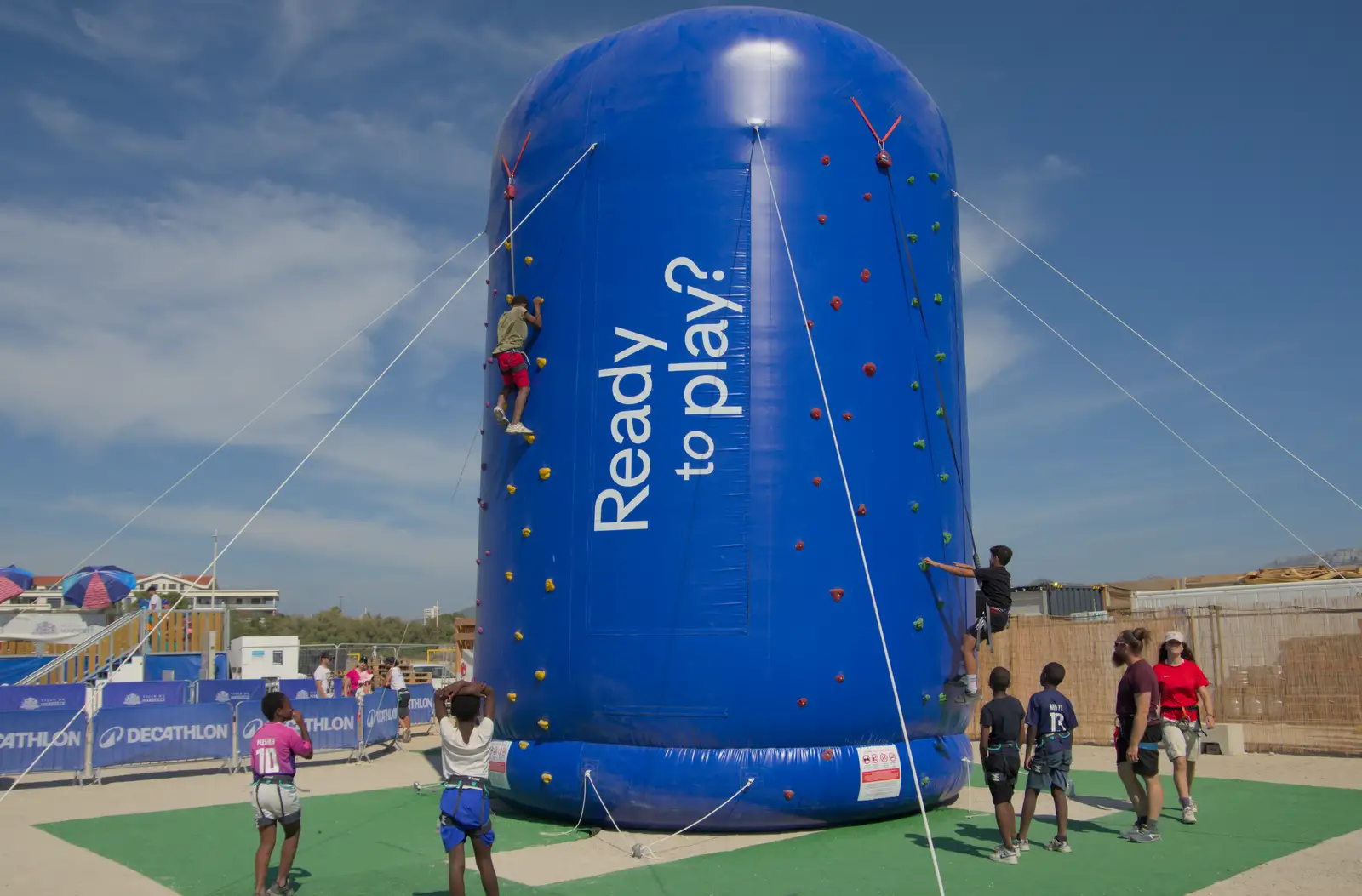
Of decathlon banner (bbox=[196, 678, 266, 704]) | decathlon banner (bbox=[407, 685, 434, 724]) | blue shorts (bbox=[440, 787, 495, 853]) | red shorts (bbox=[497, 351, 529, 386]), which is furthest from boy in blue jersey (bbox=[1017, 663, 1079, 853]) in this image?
decathlon banner (bbox=[196, 678, 266, 704])

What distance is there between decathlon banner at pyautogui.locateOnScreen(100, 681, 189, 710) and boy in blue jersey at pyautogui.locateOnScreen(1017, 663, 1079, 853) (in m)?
15.3

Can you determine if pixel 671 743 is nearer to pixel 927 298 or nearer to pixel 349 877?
pixel 349 877

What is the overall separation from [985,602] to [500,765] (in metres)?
5.03

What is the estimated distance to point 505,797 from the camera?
416 inches

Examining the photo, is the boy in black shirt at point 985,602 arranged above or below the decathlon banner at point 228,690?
above

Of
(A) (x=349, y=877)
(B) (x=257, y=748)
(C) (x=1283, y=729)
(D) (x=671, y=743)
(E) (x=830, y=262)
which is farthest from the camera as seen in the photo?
(C) (x=1283, y=729)

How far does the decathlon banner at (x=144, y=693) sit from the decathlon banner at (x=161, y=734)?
343 cm

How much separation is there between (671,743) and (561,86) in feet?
22.6

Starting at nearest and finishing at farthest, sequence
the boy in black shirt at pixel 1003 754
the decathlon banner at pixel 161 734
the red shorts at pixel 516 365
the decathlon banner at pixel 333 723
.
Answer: the boy in black shirt at pixel 1003 754
the red shorts at pixel 516 365
the decathlon banner at pixel 161 734
the decathlon banner at pixel 333 723

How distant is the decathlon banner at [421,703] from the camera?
21.6 metres

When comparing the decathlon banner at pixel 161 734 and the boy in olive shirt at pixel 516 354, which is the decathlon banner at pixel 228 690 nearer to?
the decathlon banner at pixel 161 734

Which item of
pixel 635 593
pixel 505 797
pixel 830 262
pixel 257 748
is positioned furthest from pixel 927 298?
pixel 257 748

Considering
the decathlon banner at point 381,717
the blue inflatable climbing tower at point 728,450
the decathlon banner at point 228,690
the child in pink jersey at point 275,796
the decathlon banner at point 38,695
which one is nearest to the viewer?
the child in pink jersey at point 275,796

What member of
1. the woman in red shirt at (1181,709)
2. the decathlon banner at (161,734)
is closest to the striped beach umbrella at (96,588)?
the decathlon banner at (161,734)
